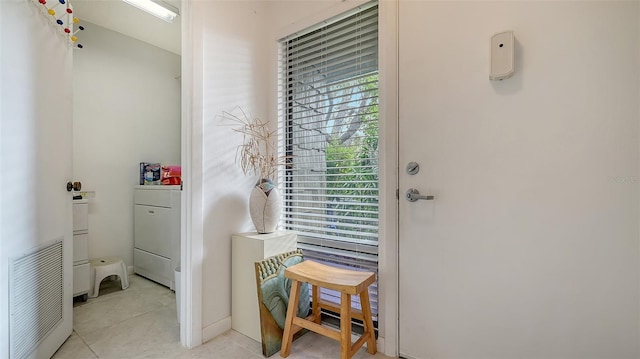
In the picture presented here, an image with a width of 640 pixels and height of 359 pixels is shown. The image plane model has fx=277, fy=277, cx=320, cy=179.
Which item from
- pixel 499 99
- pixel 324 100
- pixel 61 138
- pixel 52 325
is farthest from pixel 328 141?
pixel 52 325

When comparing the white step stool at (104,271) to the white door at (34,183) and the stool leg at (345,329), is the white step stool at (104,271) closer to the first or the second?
the white door at (34,183)

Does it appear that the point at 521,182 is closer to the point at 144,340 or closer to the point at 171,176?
the point at 144,340

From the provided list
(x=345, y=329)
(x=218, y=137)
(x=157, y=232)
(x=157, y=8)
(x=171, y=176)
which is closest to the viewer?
(x=345, y=329)

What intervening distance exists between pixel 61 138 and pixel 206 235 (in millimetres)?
1058

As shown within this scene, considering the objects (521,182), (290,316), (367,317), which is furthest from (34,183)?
(521,182)

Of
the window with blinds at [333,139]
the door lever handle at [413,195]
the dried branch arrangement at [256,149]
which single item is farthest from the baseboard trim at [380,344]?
the dried branch arrangement at [256,149]

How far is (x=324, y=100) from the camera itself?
1898mm

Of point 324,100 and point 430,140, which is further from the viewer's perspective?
point 324,100

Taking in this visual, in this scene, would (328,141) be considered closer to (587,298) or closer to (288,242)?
(288,242)

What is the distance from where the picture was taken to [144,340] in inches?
68.0

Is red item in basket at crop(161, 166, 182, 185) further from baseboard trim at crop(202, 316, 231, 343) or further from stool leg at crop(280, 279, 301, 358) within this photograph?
stool leg at crop(280, 279, 301, 358)

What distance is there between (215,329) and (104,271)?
4.66 ft

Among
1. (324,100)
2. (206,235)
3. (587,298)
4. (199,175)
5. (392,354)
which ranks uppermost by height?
(324,100)

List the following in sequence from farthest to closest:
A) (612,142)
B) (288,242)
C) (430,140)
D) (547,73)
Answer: (288,242) → (430,140) → (547,73) → (612,142)
